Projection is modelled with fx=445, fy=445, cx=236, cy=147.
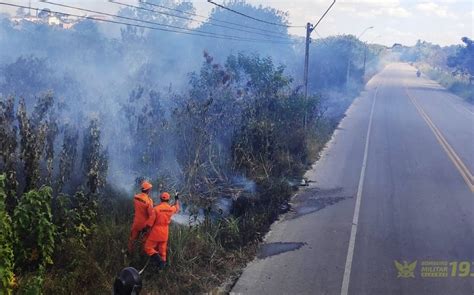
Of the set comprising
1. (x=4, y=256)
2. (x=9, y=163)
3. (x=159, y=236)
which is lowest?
(x=159, y=236)

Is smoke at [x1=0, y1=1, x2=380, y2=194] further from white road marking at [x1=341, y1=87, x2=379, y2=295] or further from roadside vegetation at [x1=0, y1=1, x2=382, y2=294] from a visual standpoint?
white road marking at [x1=341, y1=87, x2=379, y2=295]

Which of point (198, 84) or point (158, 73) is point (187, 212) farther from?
point (158, 73)

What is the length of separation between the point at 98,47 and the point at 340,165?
12922mm

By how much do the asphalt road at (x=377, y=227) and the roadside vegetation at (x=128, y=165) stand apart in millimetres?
651

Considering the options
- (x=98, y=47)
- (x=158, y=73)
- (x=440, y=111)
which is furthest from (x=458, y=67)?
(x=98, y=47)

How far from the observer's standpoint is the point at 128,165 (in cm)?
961

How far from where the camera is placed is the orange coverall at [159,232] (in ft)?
21.3

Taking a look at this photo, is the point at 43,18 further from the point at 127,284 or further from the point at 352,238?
the point at 127,284

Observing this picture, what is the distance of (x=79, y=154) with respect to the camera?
29.1ft

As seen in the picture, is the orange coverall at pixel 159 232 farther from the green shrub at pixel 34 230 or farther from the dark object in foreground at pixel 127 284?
the dark object in foreground at pixel 127 284
